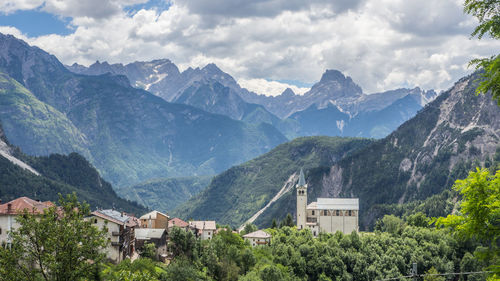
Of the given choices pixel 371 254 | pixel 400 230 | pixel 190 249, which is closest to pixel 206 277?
pixel 190 249

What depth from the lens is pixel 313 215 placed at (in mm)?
181000

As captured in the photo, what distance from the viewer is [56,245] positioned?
45.9m

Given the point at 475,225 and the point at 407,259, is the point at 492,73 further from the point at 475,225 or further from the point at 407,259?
the point at 407,259

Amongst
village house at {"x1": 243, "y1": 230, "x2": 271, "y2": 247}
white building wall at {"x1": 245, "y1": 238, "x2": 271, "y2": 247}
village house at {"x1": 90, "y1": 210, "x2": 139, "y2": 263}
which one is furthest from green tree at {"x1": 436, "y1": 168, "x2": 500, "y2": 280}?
white building wall at {"x1": 245, "y1": 238, "x2": 271, "y2": 247}

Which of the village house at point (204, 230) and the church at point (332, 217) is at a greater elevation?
the church at point (332, 217)

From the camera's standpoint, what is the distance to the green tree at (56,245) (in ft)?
148

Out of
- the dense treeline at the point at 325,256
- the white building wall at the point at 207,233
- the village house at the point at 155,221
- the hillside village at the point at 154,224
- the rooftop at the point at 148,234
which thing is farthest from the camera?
the white building wall at the point at 207,233

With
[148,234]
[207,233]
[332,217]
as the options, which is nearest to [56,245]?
[148,234]

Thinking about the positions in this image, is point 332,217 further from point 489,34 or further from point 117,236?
point 489,34

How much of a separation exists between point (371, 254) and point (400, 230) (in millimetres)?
30961

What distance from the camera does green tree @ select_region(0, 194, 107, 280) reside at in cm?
4509

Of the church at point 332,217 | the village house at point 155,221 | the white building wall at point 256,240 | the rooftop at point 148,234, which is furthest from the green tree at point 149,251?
the church at point 332,217

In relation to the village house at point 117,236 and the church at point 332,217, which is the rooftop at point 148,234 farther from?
the church at point 332,217

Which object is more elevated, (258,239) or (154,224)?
(154,224)
